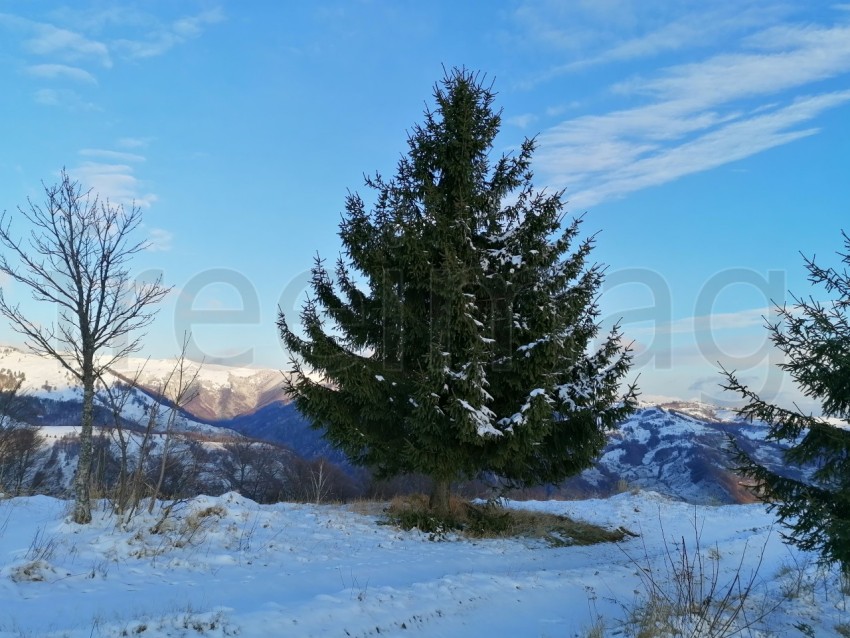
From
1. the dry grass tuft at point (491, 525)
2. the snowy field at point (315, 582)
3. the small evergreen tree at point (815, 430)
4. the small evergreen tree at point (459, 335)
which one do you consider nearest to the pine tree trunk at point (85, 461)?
the snowy field at point (315, 582)

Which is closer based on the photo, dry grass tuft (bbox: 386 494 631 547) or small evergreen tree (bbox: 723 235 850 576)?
small evergreen tree (bbox: 723 235 850 576)

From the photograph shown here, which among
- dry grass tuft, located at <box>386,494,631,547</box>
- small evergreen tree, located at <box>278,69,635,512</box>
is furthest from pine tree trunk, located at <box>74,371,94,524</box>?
dry grass tuft, located at <box>386,494,631,547</box>

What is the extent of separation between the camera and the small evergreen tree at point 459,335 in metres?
10.9

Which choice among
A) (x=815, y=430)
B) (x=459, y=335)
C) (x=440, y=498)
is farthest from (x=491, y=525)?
(x=815, y=430)

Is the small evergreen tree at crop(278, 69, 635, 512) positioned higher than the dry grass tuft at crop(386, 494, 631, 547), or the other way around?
the small evergreen tree at crop(278, 69, 635, 512)

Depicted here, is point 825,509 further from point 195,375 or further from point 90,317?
point 90,317

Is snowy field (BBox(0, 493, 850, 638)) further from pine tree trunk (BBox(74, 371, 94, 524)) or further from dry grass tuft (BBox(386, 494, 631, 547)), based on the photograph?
dry grass tuft (BBox(386, 494, 631, 547))

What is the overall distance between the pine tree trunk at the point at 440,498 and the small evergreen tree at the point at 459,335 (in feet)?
0.11

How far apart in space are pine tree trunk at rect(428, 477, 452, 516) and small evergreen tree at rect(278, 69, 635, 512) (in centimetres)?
3

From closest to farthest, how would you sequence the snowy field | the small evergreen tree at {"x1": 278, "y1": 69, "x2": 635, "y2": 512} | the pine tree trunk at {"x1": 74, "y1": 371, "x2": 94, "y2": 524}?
1. the snowy field
2. the pine tree trunk at {"x1": 74, "y1": 371, "x2": 94, "y2": 524}
3. the small evergreen tree at {"x1": 278, "y1": 69, "x2": 635, "y2": 512}

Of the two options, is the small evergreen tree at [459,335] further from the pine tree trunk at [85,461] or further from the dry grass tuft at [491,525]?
the pine tree trunk at [85,461]

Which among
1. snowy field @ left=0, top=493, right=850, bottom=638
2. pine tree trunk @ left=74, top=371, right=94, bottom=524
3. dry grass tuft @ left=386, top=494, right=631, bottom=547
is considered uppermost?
pine tree trunk @ left=74, top=371, right=94, bottom=524

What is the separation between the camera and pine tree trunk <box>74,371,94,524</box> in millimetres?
8461

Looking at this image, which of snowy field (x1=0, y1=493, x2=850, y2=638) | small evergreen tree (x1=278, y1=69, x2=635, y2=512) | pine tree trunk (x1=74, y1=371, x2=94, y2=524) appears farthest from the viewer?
small evergreen tree (x1=278, y1=69, x2=635, y2=512)
